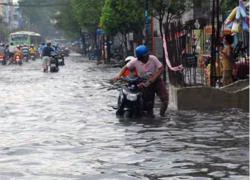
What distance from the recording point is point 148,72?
13.1 meters

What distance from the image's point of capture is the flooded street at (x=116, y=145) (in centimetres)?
779

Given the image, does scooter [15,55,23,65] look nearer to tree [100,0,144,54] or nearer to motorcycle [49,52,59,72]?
tree [100,0,144,54]

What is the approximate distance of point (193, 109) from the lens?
555 inches

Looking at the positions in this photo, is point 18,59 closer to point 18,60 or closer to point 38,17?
point 18,60

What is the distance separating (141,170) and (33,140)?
3067 mm

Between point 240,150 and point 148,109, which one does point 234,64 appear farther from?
point 240,150

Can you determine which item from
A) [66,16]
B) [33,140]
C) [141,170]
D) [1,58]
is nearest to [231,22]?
[33,140]

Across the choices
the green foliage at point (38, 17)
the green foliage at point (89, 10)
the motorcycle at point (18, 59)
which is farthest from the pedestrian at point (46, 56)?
the green foliage at point (38, 17)

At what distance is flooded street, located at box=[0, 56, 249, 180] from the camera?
7793 millimetres

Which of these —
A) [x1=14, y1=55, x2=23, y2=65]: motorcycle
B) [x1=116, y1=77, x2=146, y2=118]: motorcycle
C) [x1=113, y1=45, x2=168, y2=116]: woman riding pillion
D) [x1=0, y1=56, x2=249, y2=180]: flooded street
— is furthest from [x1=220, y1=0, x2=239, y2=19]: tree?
[x1=14, y1=55, x2=23, y2=65]: motorcycle

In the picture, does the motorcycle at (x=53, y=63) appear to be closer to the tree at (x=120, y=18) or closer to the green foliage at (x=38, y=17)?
the tree at (x=120, y=18)

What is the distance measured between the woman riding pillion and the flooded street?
470 mm

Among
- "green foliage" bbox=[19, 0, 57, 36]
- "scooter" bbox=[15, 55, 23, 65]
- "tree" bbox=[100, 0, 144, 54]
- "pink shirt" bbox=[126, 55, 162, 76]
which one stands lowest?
"scooter" bbox=[15, 55, 23, 65]

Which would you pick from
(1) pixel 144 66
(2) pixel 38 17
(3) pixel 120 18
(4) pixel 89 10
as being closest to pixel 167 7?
(1) pixel 144 66
